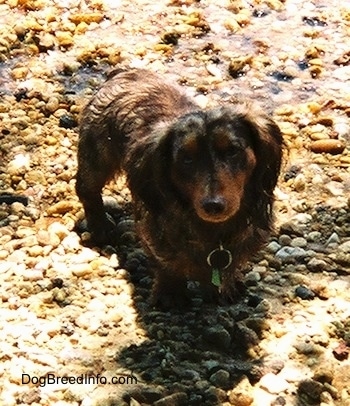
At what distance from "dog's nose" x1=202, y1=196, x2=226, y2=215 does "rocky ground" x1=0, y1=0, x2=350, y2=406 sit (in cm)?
74

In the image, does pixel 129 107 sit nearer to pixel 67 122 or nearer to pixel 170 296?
pixel 170 296

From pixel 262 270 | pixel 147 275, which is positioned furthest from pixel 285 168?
pixel 147 275

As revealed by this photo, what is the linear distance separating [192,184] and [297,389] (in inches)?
40.2

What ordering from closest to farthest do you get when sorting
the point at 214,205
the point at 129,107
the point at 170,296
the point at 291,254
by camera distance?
the point at 214,205, the point at 170,296, the point at 129,107, the point at 291,254

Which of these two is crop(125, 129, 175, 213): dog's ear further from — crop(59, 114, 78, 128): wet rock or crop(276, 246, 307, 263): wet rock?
crop(59, 114, 78, 128): wet rock

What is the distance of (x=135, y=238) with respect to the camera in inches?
187

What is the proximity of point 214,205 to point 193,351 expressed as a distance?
798 mm

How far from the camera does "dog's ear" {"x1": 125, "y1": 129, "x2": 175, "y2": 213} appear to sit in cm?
378

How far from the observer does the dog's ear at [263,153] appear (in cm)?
378

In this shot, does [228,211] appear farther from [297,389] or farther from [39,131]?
[39,131]

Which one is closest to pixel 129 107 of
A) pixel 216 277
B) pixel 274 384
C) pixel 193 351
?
pixel 216 277

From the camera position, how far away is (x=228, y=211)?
3531 mm

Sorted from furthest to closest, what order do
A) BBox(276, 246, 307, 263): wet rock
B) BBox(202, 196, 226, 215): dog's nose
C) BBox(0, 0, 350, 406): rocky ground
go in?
BBox(276, 246, 307, 263): wet rock < BBox(0, 0, 350, 406): rocky ground < BBox(202, 196, 226, 215): dog's nose

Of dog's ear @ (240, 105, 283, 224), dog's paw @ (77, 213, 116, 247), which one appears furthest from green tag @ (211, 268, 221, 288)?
dog's paw @ (77, 213, 116, 247)
